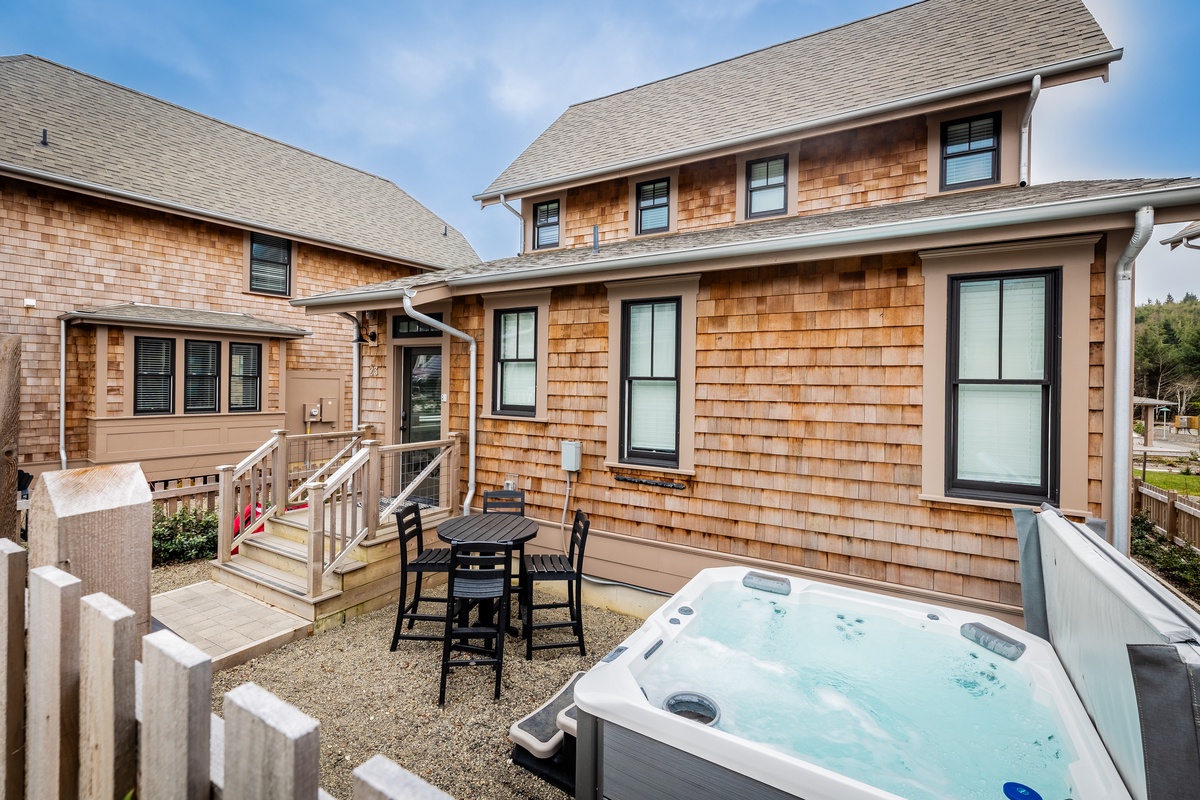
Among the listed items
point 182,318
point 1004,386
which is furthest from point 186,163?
point 1004,386

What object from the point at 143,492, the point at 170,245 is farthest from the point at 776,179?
the point at 170,245

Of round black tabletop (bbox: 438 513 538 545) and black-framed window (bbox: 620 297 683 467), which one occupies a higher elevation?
black-framed window (bbox: 620 297 683 467)

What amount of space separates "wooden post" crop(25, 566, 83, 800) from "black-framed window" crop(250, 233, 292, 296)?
12726 millimetres

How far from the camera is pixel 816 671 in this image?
3688mm

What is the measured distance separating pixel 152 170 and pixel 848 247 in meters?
13.0

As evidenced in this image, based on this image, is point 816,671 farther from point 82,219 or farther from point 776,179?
point 82,219

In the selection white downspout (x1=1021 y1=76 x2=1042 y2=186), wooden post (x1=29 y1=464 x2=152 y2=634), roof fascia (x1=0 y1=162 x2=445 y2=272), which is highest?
roof fascia (x1=0 y1=162 x2=445 y2=272)

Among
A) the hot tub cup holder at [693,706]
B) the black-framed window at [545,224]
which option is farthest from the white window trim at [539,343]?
the hot tub cup holder at [693,706]

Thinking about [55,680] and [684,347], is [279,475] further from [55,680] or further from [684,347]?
[55,680]

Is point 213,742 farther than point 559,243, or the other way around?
point 559,243

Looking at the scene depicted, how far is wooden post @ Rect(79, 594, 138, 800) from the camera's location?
2.97 feet

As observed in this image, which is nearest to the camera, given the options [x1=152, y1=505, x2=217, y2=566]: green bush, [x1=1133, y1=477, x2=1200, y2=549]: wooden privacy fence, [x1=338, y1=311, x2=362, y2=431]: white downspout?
[x1=152, y1=505, x2=217, y2=566]: green bush

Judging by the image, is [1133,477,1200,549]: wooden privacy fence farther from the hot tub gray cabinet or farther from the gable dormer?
the hot tub gray cabinet

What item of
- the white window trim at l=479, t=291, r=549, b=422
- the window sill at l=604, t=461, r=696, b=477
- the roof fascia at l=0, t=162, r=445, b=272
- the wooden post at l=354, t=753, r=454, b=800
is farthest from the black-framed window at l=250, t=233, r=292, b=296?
the wooden post at l=354, t=753, r=454, b=800
